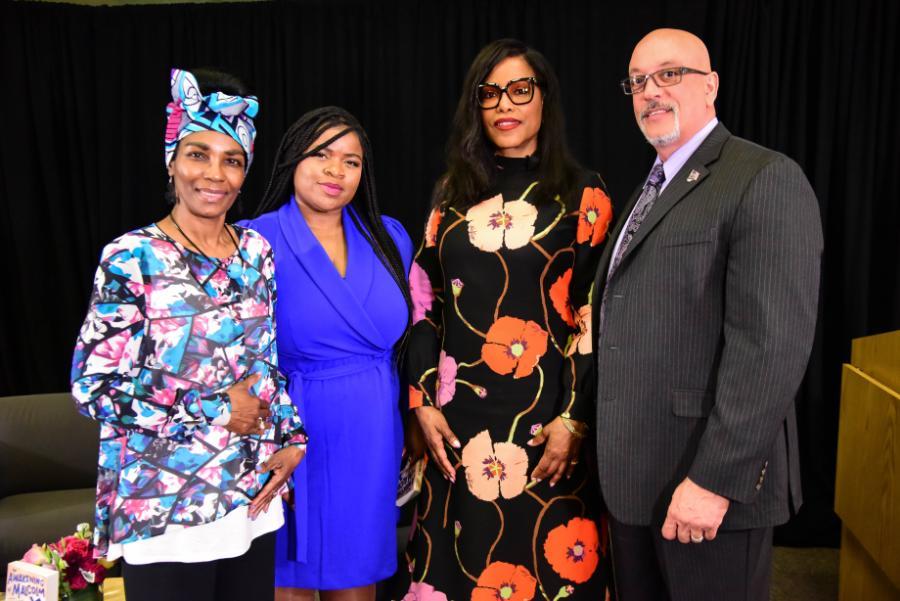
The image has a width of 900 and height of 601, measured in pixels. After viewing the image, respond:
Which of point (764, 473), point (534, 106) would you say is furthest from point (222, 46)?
point (764, 473)

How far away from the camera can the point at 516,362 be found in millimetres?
1940

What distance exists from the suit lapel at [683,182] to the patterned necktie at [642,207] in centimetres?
8

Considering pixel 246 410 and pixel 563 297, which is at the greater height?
pixel 563 297

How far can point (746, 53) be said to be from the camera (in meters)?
3.57

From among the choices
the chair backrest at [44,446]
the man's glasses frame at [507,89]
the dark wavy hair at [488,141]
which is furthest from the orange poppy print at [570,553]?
the chair backrest at [44,446]

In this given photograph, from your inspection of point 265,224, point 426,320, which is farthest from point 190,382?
point 426,320

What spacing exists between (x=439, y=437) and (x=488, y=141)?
2.58 ft

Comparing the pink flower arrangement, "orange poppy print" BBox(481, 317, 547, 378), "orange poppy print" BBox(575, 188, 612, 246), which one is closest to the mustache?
"orange poppy print" BBox(575, 188, 612, 246)

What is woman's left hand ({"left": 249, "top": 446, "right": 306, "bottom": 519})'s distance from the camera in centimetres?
167

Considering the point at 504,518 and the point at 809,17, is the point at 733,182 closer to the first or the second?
the point at 504,518

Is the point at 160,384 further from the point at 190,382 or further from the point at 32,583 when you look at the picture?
the point at 32,583

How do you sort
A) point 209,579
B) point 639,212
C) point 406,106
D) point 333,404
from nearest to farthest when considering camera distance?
point 209,579
point 639,212
point 333,404
point 406,106

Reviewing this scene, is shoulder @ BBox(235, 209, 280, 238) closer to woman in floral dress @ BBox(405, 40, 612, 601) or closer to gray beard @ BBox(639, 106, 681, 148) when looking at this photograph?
woman in floral dress @ BBox(405, 40, 612, 601)

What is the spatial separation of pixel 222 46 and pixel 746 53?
8.42ft
